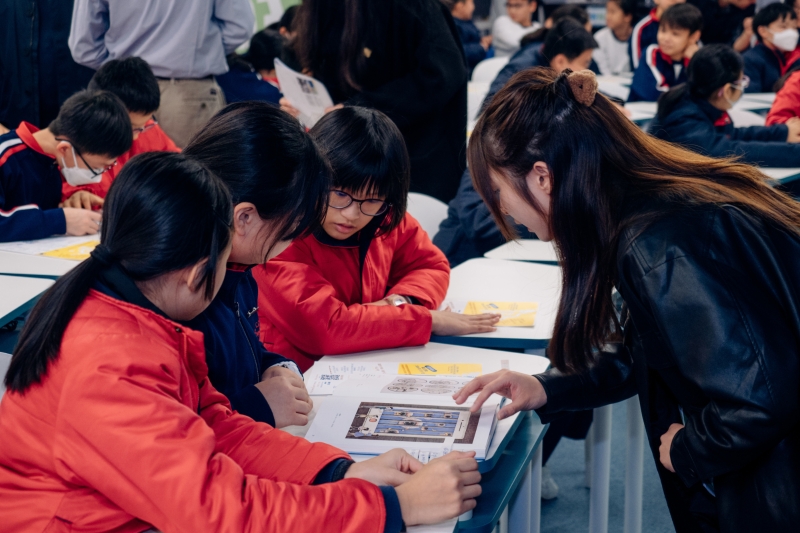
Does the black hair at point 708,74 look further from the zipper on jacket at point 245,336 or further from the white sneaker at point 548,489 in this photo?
the zipper on jacket at point 245,336

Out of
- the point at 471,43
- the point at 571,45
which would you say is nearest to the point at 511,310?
the point at 571,45

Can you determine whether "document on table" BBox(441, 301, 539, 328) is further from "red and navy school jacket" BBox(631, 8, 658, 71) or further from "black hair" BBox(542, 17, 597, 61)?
"red and navy school jacket" BBox(631, 8, 658, 71)

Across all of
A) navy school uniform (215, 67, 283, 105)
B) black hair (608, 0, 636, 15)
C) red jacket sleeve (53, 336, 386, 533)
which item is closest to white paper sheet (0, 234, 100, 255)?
red jacket sleeve (53, 336, 386, 533)

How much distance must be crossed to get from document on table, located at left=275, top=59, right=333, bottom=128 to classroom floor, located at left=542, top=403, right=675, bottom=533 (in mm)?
1403

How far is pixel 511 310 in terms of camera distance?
1.99 m

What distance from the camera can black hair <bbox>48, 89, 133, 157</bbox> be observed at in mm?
2539

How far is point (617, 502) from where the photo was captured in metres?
2.43

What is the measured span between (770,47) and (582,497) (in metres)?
4.38

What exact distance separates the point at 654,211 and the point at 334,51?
5.82 ft

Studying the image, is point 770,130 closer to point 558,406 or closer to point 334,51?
point 334,51

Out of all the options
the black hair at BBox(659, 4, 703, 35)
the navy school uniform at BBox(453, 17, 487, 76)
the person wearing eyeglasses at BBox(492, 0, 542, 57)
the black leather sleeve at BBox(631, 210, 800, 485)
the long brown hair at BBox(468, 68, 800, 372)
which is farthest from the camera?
the person wearing eyeglasses at BBox(492, 0, 542, 57)

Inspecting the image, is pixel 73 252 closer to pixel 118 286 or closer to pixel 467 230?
pixel 467 230

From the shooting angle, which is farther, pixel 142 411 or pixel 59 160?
pixel 59 160

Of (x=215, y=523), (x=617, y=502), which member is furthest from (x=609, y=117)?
(x=617, y=502)
